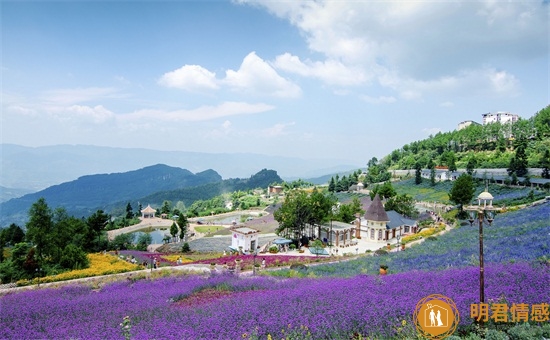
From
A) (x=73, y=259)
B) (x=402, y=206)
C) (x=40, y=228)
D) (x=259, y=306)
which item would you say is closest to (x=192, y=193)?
(x=402, y=206)

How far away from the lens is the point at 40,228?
23656mm

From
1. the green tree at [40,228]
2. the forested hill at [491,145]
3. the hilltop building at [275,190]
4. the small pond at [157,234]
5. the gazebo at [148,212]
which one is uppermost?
the forested hill at [491,145]

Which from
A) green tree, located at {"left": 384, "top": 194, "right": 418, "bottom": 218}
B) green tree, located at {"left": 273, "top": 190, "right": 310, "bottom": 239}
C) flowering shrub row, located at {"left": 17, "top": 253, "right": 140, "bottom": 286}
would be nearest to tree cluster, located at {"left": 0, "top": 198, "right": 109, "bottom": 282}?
flowering shrub row, located at {"left": 17, "top": 253, "right": 140, "bottom": 286}

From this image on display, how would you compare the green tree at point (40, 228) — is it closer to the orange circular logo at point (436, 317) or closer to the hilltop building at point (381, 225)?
the orange circular logo at point (436, 317)

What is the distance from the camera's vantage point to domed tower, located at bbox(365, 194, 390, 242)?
127ft

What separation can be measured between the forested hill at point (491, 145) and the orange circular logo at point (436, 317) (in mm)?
68862

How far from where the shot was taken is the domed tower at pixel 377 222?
127ft

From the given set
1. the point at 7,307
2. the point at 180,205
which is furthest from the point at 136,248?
the point at 180,205

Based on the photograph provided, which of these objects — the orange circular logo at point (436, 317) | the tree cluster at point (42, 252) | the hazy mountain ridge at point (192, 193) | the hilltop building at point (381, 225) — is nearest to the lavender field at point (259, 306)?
the orange circular logo at point (436, 317)

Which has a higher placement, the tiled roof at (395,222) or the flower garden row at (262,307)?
the flower garden row at (262,307)

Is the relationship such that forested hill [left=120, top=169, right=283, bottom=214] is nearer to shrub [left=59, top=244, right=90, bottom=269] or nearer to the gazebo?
the gazebo

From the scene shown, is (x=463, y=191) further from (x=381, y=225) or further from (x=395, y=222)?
(x=381, y=225)

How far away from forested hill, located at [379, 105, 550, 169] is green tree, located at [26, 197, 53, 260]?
241 feet

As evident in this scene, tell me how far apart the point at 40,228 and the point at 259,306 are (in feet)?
71.2
